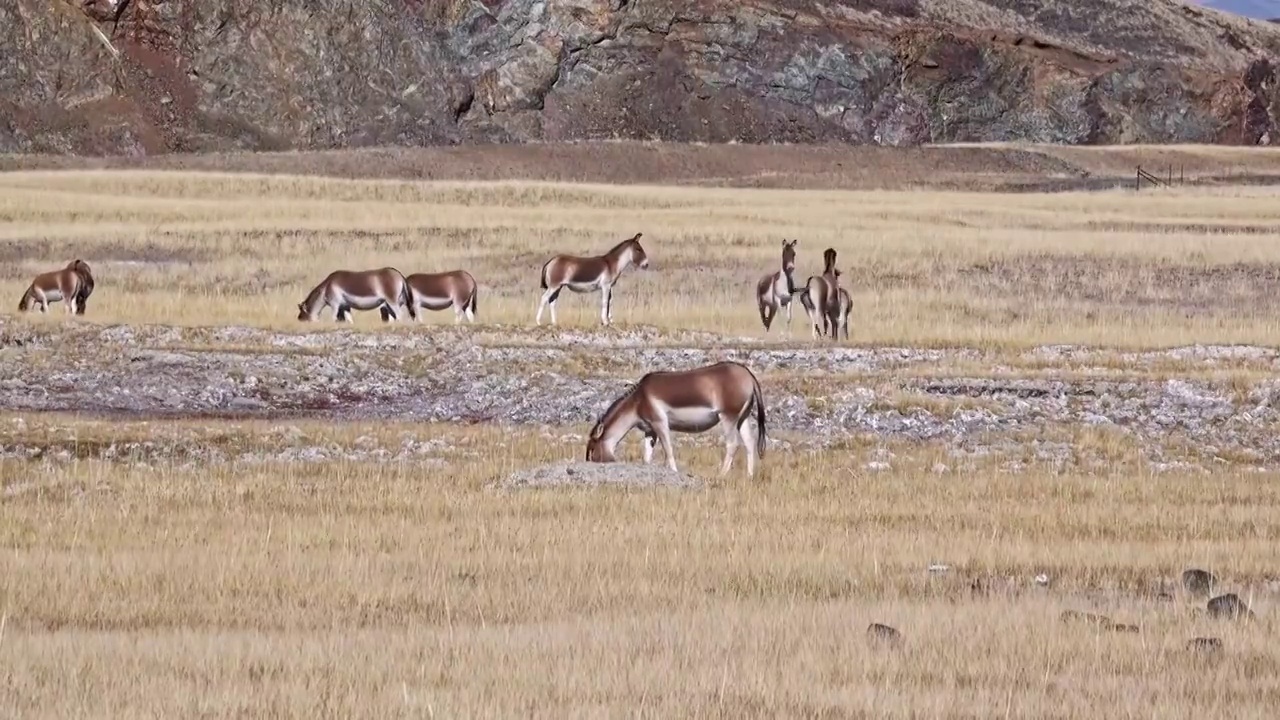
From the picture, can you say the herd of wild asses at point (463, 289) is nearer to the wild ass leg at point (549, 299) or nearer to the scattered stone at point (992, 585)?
the wild ass leg at point (549, 299)

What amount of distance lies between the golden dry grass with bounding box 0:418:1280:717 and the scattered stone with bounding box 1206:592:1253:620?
0.13 m

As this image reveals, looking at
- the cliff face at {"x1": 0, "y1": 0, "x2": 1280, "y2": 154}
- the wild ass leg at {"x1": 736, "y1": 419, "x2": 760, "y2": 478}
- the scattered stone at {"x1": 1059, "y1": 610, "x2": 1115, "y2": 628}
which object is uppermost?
the cliff face at {"x1": 0, "y1": 0, "x2": 1280, "y2": 154}

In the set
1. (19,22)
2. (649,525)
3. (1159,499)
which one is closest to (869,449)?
(1159,499)

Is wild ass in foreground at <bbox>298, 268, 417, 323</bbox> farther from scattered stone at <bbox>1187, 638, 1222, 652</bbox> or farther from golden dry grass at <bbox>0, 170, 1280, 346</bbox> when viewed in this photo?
scattered stone at <bbox>1187, 638, 1222, 652</bbox>

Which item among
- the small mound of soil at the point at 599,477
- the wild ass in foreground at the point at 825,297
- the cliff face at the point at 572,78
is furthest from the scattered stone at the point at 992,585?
the cliff face at the point at 572,78

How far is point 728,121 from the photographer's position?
373 ft

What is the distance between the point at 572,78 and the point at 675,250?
228 ft

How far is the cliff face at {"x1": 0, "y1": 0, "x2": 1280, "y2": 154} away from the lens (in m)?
102

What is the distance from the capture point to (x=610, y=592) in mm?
11266

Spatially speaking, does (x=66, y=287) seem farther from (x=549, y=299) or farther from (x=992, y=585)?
(x=992, y=585)

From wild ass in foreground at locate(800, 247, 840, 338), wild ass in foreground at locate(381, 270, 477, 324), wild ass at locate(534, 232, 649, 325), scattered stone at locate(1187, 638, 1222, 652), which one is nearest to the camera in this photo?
scattered stone at locate(1187, 638, 1222, 652)

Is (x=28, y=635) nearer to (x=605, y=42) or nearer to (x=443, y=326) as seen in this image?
(x=443, y=326)

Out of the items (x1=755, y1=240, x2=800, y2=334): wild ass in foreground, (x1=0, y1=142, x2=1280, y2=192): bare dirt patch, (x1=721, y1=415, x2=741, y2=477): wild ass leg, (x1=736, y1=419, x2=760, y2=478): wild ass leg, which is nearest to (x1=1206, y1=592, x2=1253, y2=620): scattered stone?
(x1=721, y1=415, x2=741, y2=477): wild ass leg

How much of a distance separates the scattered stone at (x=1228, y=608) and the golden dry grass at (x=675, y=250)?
20.2 m
